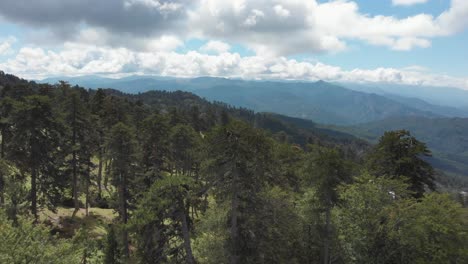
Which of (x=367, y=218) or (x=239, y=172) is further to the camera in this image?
(x=367, y=218)

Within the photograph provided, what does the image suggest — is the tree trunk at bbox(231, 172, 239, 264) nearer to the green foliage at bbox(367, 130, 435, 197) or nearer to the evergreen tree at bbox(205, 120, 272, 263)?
the evergreen tree at bbox(205, 120, 272, 263)

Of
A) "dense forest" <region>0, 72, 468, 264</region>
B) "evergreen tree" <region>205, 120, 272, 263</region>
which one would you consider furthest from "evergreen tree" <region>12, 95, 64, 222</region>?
"evergreen tree" <region>205, 120, 272, 263</region>

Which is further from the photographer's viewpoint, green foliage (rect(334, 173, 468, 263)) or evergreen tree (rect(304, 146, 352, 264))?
evergreen tree (rect(304, 146, 352, 264))

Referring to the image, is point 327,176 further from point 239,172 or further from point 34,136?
point 34,136

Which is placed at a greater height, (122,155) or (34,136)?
(34,136)

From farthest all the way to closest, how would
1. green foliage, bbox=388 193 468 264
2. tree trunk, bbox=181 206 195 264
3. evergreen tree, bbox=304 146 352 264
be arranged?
evergreen tree, bbox=304 146 352 264
green foliage, bbox=388 193 468 264
tree trunk, bbox=181 206 195 264

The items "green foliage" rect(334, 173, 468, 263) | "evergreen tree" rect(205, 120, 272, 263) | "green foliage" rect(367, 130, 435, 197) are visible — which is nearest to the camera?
"evergreen tree" rect(205, 120, 272, 263)

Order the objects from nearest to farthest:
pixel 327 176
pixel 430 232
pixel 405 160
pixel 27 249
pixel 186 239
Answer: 1. pixel 27 249
2. pixel 186 239
3. pixel 430 232
4. pixel 327 176
5. pixel 405 160

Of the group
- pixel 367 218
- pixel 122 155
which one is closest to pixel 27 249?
pixel 122 155

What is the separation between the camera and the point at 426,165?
2712 centimetres

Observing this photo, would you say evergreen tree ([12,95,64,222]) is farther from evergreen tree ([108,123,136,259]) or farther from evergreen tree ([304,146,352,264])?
evergreen tree ([304,146,352,264])

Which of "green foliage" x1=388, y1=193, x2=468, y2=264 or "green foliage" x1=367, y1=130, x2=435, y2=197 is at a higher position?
"green foliage" x1=367, y1=130, x2=435, y2=197

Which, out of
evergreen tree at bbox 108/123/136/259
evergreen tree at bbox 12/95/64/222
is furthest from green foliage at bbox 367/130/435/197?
evergreen tree at bbox 12/95/64/222

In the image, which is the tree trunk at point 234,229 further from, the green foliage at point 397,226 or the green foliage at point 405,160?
the green foliage at point 405,160
